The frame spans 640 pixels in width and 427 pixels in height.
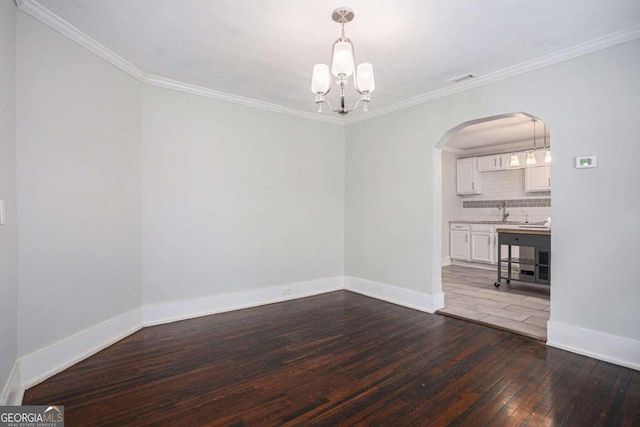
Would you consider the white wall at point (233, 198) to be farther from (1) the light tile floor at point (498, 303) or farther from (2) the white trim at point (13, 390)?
(1) the light tile floor at point (498, 303)

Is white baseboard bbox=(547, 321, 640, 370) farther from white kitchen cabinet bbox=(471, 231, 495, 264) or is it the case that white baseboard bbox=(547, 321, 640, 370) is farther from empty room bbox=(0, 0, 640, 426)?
white kitchen cabinet bbox=(471, 231, 495, 264)

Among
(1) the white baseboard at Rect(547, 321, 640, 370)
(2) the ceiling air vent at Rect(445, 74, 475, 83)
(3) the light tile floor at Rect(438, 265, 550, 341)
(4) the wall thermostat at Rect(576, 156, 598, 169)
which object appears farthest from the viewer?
(3) the light tile floor at Rect(438, 265, 550, 341)

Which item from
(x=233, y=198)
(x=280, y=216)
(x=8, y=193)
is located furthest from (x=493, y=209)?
(x=8, y=193)

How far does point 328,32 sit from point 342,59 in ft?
2.19

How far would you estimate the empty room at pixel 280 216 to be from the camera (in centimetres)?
223

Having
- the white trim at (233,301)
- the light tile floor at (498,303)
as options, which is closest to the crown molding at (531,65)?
the light tile floor at (498,303)

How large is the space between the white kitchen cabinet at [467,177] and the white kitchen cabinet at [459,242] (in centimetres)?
83

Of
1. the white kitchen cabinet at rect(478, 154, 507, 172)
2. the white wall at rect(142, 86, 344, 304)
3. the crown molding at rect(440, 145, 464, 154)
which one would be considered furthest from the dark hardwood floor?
the crown molding at rect(440, 145, 464, 154)

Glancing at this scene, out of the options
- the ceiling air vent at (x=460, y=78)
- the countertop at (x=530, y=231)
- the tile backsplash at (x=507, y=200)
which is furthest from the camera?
the tile backsplash at (x=507, y=200)

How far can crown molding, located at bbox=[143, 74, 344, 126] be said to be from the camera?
3588mm

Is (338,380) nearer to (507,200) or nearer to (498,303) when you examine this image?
(498,303)

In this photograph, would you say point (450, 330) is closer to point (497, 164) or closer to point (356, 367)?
point (356, 367)

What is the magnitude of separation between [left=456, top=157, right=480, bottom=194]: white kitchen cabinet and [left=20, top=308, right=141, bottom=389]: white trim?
6.59 meters

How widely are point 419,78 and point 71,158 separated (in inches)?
130
